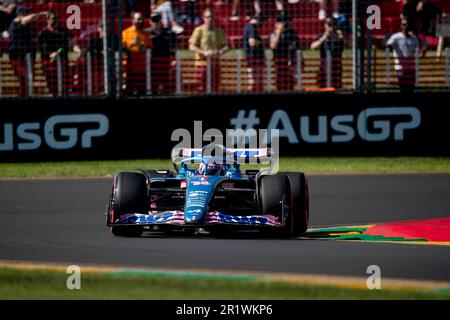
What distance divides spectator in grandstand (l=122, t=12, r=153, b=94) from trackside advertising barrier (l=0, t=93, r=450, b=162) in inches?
16.2

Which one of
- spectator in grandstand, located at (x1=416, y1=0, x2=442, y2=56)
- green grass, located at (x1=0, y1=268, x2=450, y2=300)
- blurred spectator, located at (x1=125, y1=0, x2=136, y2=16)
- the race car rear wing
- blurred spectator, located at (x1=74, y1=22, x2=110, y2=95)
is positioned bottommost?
green grass, located at (x1=0, y1=268, x2=450, y2=300)

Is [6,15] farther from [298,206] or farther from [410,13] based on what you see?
[298,206]

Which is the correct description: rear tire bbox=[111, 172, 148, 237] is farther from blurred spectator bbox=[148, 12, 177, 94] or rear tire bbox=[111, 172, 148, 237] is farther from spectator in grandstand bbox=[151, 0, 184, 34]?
spectator in grandstand bbox=[151, 0, 184, 34]

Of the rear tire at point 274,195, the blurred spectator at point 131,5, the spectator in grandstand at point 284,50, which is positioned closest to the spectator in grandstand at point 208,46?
the spectator in grandstand at point 284,50

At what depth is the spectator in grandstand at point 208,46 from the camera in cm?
1759

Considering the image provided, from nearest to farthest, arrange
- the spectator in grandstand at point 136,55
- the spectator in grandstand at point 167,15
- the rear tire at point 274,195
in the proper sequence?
the rear tire at point 274,195, the spectator in grandstand at point 136,55, the spectator in grandstand at point 167,15

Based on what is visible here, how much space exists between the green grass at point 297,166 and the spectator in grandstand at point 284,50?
46.4 inches

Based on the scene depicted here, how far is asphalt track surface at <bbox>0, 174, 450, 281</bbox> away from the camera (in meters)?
8.90

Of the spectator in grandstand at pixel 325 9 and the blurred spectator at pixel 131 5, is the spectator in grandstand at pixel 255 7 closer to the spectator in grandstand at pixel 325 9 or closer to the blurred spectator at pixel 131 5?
the spectator in grandstand at pixel 325 9

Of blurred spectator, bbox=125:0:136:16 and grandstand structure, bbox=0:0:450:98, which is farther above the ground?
blurred spectator, bbox=125:0:136:16

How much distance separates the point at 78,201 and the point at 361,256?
16.5ft

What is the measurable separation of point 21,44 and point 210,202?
308 inches

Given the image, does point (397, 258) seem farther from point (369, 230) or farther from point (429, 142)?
point (429, 142)

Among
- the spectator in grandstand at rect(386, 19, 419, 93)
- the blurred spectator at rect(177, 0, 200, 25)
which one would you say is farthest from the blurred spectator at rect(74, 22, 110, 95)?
the spectator in grandstand at rect(386, 19, 419, 93)
